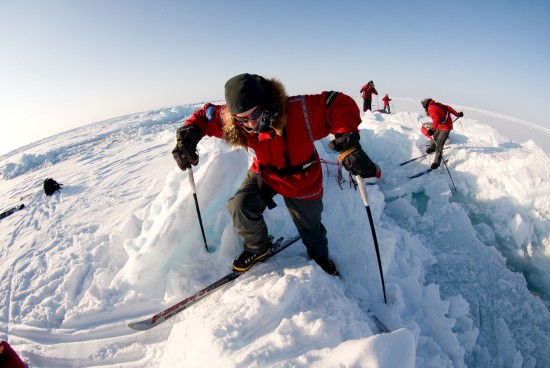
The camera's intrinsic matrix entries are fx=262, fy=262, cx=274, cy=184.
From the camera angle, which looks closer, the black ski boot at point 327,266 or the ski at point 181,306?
the ski at point 181,306

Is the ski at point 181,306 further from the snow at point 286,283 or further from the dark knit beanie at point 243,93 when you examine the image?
the dark knit beanie at point 243,93

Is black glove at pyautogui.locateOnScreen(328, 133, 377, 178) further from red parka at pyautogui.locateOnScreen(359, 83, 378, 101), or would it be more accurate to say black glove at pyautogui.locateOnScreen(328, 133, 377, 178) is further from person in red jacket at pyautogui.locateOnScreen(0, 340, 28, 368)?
red parka at pyautogui.locateOnScreen(359, 83, 378, 101)

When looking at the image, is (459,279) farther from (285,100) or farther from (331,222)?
(285,100)

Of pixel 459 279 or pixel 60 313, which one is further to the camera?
pixel 459 279

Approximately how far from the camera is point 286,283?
2.04 metres

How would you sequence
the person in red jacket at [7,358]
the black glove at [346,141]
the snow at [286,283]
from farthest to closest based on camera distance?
the black glove at [346,141] < the snow at [286,283] < the person in red jacket at [7,358]

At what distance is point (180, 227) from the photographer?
9.17 ft

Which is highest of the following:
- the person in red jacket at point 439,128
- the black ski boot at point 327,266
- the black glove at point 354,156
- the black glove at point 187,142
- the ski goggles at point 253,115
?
the ski goggles at point 253,115

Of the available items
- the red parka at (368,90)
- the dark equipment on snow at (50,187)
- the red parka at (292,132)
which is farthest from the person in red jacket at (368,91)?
the dark equipment on snow at (50,187)

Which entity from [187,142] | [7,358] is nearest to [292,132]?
[187,142]

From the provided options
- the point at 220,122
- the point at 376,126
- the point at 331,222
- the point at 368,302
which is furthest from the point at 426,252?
the point at 376,126

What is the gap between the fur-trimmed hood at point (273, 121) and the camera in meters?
1.96

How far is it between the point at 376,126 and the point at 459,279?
5.53 m

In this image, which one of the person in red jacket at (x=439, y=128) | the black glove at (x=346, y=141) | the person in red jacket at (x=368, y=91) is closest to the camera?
the black glove at (x=346, y=141)
